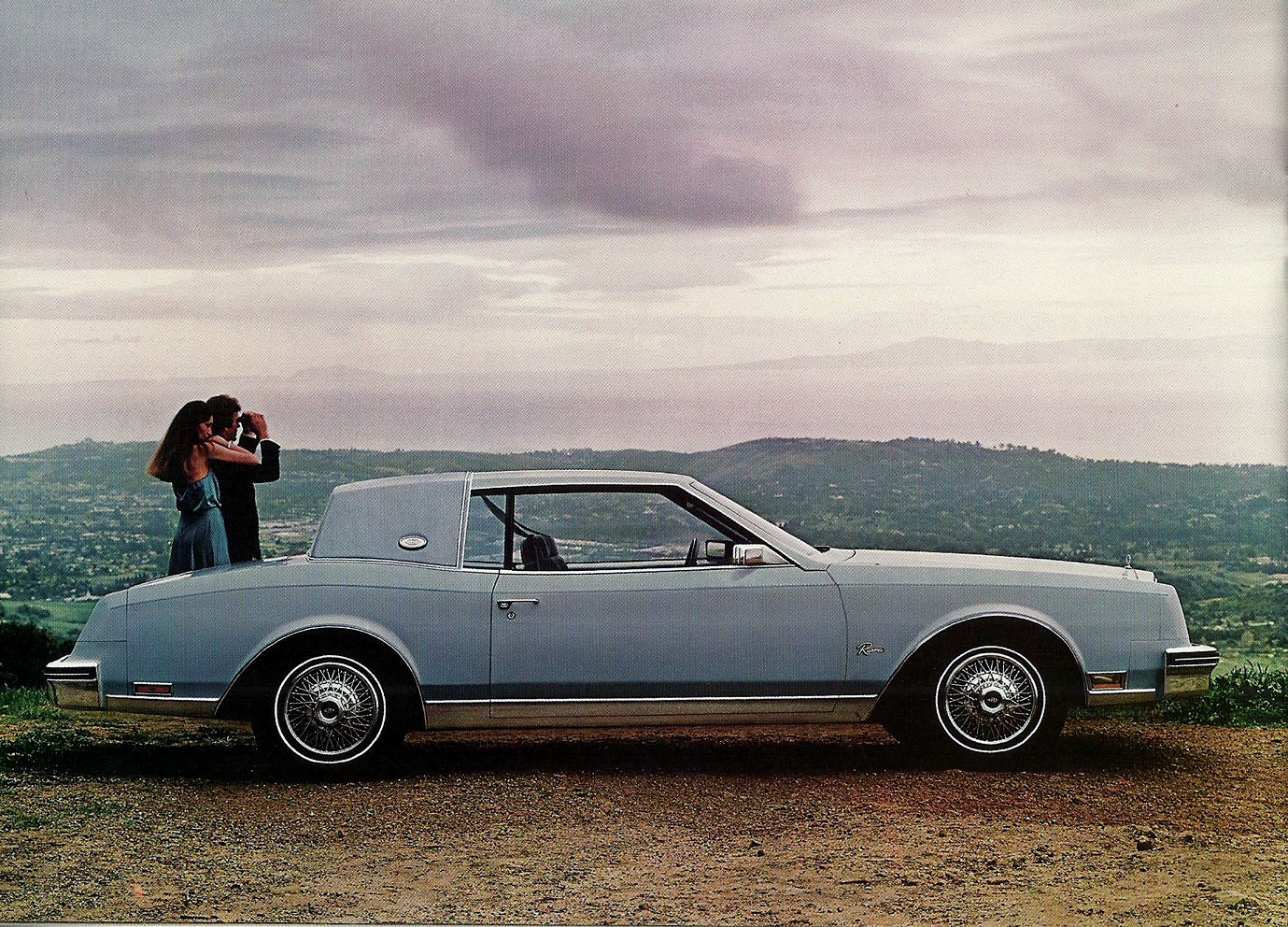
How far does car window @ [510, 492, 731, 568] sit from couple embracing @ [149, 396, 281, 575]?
1218mm

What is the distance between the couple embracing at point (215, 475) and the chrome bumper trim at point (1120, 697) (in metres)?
3.50

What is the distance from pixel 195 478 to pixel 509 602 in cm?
167

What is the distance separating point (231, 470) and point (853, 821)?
3.10 m

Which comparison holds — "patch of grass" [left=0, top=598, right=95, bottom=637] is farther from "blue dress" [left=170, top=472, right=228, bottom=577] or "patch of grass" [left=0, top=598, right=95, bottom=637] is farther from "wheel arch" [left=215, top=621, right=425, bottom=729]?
"wheel arch" [left=215, top=621, right=425, bottom=729]

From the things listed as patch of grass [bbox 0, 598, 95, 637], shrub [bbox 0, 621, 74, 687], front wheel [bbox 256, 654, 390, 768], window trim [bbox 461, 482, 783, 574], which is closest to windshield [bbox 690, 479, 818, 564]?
window trim [bbox 461, 482, 783, 574]

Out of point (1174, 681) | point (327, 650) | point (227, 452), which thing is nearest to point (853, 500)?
point (1174, 681)

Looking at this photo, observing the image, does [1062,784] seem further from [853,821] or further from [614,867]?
[614,867]

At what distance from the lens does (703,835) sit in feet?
17.9

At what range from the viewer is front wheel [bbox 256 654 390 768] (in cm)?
549

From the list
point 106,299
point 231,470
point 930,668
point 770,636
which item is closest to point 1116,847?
point 930,668

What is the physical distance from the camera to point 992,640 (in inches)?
220

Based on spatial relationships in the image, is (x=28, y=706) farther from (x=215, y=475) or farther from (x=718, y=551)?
(x=718, y=551)

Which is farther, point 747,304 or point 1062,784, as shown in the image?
point 747,304

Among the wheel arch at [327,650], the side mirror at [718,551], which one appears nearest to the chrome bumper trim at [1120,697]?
the side mirror at [718,551]
